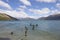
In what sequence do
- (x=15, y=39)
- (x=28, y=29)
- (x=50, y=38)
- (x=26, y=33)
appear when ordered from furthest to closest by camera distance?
(x=28, y=29) < (x=26, y=33) < (x=50, y=38) < (x=15, y=39)

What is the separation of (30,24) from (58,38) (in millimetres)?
4222

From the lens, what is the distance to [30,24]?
46.8ft

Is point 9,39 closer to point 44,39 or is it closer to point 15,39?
point 15,39

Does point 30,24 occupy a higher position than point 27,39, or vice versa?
point 30,24

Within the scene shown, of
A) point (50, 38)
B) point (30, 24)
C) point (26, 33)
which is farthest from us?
point (30, 24)

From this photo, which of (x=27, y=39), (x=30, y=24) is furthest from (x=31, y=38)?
(x=30, y=24)

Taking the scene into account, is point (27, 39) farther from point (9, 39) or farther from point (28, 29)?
point (28, 29)

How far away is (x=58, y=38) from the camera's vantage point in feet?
36.5

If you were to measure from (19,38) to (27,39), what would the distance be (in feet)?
2.38

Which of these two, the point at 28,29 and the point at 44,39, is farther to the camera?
the point at 28,29

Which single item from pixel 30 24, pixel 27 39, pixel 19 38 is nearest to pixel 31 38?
pixel 27 39

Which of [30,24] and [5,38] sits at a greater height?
[30,24]

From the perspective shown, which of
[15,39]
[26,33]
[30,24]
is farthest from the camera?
[30,24]

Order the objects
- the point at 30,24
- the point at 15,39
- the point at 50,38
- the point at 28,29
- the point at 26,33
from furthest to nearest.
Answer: the point at 30,24
the point at 28,29
the point at 26,33
the point at 50,38
the point at 15,39
